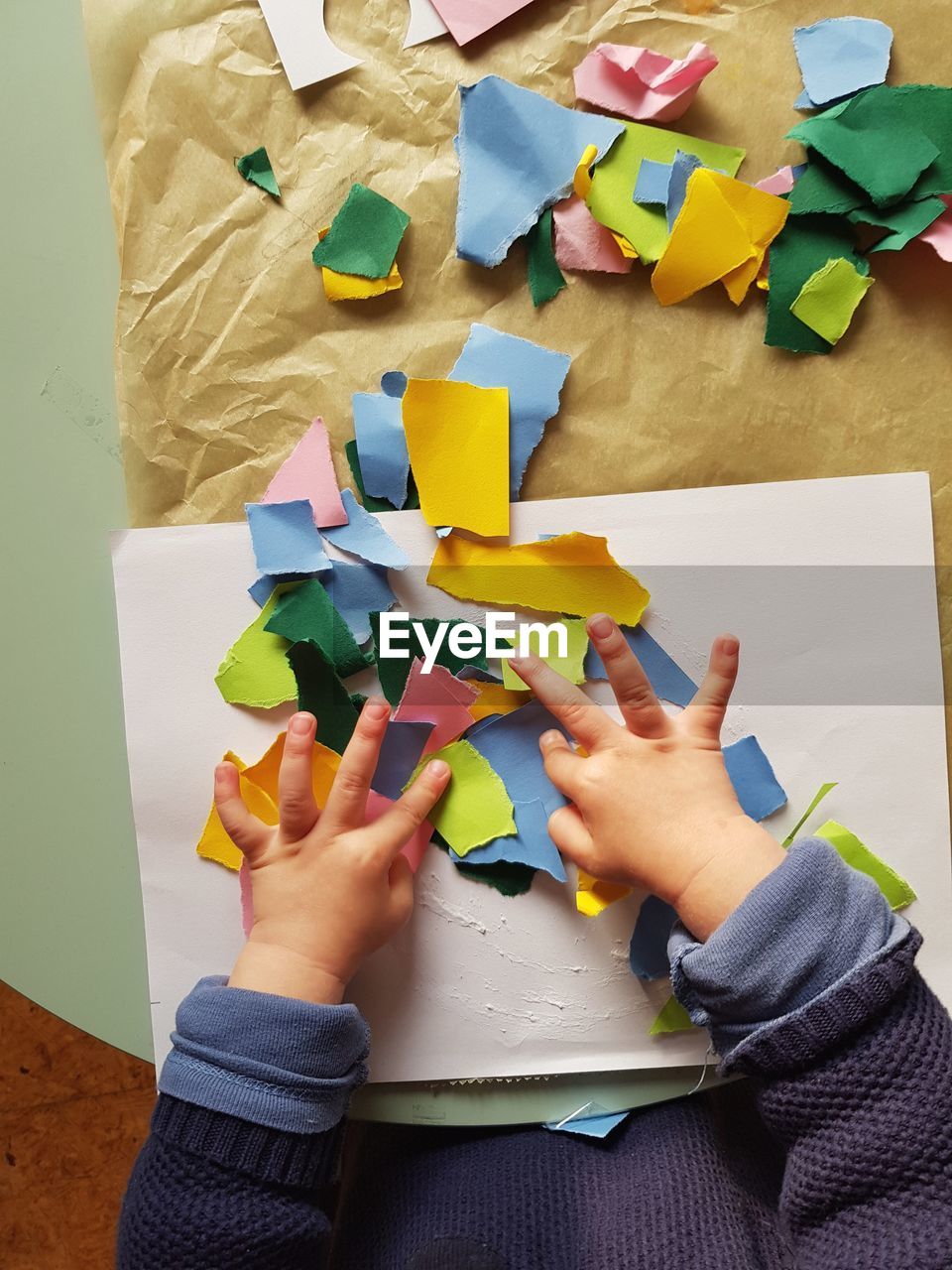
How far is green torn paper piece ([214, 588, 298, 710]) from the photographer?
0.56 metres

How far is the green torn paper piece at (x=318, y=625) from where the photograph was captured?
0.55 m

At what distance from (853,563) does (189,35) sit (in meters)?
0.45

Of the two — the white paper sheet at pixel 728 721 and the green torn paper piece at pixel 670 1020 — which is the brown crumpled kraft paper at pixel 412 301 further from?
the green torn paper piece at pixel 670 1020

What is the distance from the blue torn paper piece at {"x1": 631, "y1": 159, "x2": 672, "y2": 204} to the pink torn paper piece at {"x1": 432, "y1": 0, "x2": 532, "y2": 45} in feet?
0.35

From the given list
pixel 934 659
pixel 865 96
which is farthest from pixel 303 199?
pixel 934 659

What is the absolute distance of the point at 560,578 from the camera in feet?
1.82

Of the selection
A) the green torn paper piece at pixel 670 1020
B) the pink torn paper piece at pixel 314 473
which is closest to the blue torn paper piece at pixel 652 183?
the pink torn paper piece at pixel 314 473

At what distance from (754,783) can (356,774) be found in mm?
214

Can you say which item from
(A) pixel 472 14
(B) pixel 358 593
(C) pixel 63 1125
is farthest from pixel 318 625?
(C) pixel 63 1125

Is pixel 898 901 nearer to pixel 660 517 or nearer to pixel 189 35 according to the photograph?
pixel 660 517

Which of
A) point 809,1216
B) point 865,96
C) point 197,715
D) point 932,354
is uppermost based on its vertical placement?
point 865,96

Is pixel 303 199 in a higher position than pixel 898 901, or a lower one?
higher

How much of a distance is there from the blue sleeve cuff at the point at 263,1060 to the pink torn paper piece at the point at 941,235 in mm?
500

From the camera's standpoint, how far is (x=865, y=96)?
0.53m
